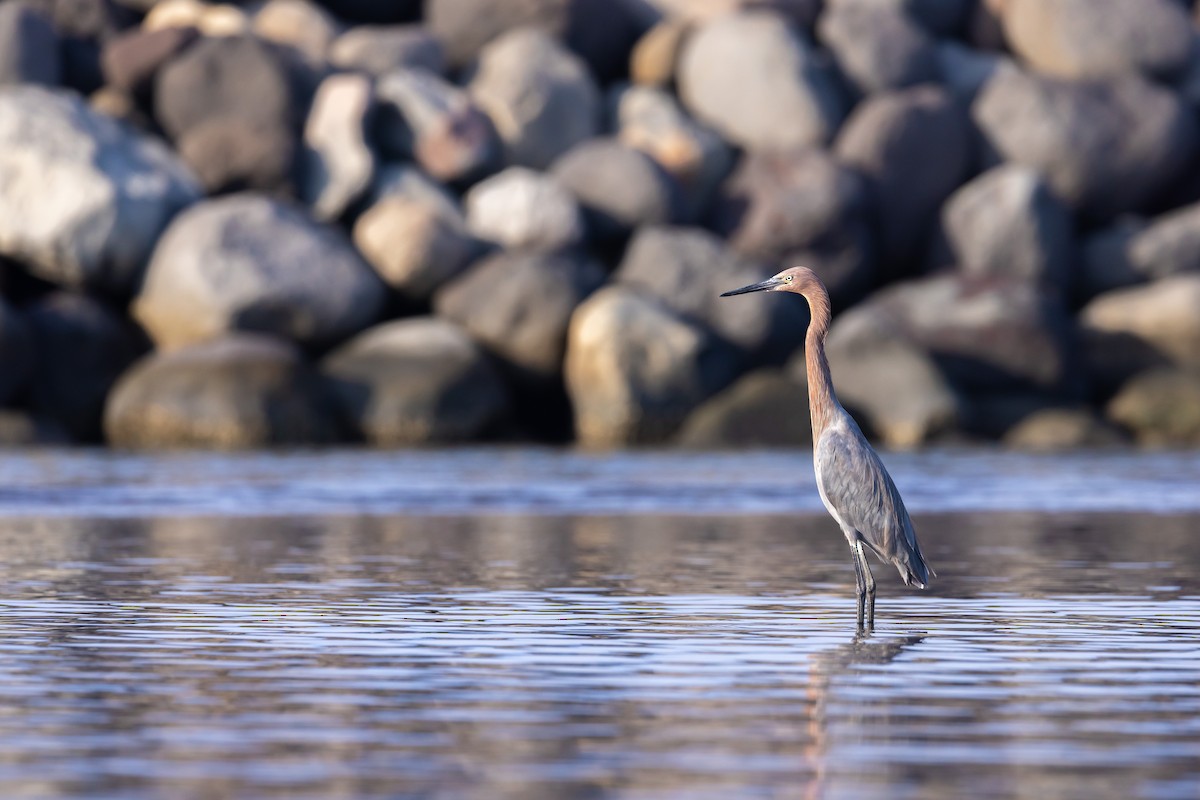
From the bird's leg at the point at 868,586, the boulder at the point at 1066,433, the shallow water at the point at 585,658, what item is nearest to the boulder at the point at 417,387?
the boulder at the point at 1066,433

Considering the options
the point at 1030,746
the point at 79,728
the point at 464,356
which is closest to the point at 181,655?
the point at 79,728

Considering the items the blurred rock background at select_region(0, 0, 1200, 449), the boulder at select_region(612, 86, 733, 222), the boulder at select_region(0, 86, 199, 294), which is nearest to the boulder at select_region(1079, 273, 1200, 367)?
the blurred rock background at select_region(0, 0, 1200, 449)

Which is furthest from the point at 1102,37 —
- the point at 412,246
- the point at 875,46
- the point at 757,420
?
the point at 412,246

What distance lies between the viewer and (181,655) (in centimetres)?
878

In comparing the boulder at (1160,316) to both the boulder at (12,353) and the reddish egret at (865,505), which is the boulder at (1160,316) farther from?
the reddish egret at (865,505)

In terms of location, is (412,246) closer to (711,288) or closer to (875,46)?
(711,288)

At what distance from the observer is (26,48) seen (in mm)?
30922

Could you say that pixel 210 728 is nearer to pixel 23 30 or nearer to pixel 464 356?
pixel 464 356

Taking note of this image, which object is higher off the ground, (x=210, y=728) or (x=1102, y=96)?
(x=1102, y=96)

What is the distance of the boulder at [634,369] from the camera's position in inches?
1110

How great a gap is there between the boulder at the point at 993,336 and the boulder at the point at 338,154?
22.3 feet

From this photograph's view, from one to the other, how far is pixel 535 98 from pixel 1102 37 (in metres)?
8.68

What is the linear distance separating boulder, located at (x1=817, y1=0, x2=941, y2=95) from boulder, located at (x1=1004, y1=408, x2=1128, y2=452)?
7.31 metres

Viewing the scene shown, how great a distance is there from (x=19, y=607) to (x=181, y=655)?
212cm
